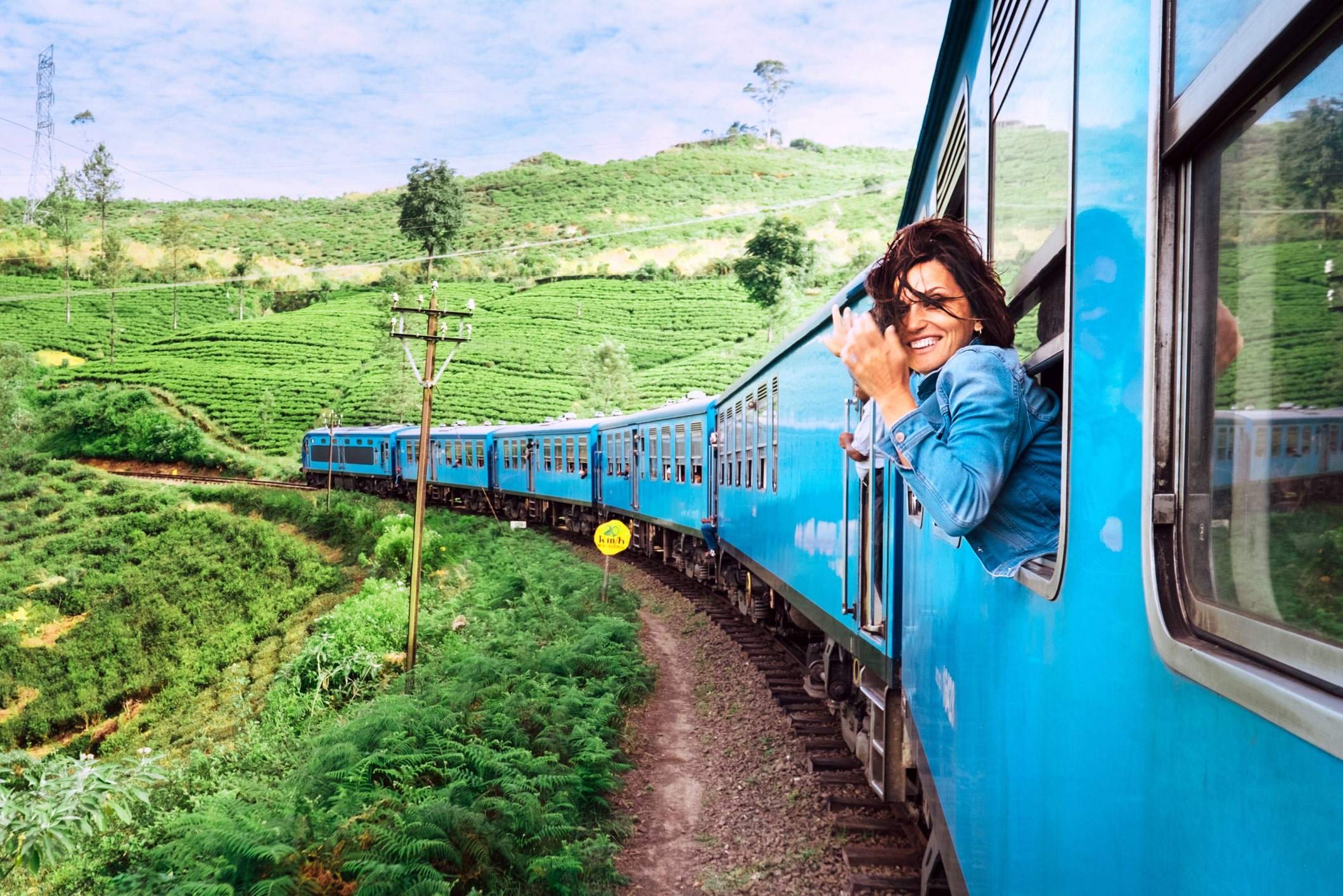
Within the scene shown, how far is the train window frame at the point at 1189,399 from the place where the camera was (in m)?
0.77

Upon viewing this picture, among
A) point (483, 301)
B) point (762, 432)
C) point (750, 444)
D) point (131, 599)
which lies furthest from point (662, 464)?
point (483, 301)

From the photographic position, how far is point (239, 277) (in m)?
89.9

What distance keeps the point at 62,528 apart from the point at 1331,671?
175ft

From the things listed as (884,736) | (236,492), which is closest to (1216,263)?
(884,736)

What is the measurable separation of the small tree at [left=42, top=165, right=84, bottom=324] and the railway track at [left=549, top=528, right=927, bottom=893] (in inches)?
3519

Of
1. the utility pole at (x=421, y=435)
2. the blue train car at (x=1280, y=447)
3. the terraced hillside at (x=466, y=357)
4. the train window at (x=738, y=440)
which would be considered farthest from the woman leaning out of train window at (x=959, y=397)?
the terraced hillside at (x=466, y=357)

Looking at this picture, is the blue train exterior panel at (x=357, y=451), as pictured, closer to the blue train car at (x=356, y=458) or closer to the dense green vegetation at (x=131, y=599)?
the blue train car at (x=356, y=458)

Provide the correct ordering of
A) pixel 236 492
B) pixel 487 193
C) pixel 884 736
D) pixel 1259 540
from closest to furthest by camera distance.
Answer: pixel 1259 540 < pixel 884 736 < pixel 236 492 < pixel 487 193

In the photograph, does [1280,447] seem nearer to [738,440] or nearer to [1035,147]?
[1035,147]

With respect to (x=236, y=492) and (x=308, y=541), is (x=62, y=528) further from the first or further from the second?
(x=308, y=541)

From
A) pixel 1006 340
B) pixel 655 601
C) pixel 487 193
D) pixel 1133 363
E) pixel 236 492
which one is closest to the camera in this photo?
pixel 1133 363

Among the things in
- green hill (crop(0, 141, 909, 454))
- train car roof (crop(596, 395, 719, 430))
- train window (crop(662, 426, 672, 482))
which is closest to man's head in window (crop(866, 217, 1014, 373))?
train car roof (crop(596, 395, 719, 430))

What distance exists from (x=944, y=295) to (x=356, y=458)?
4498cm

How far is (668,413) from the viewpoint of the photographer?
674 inches
